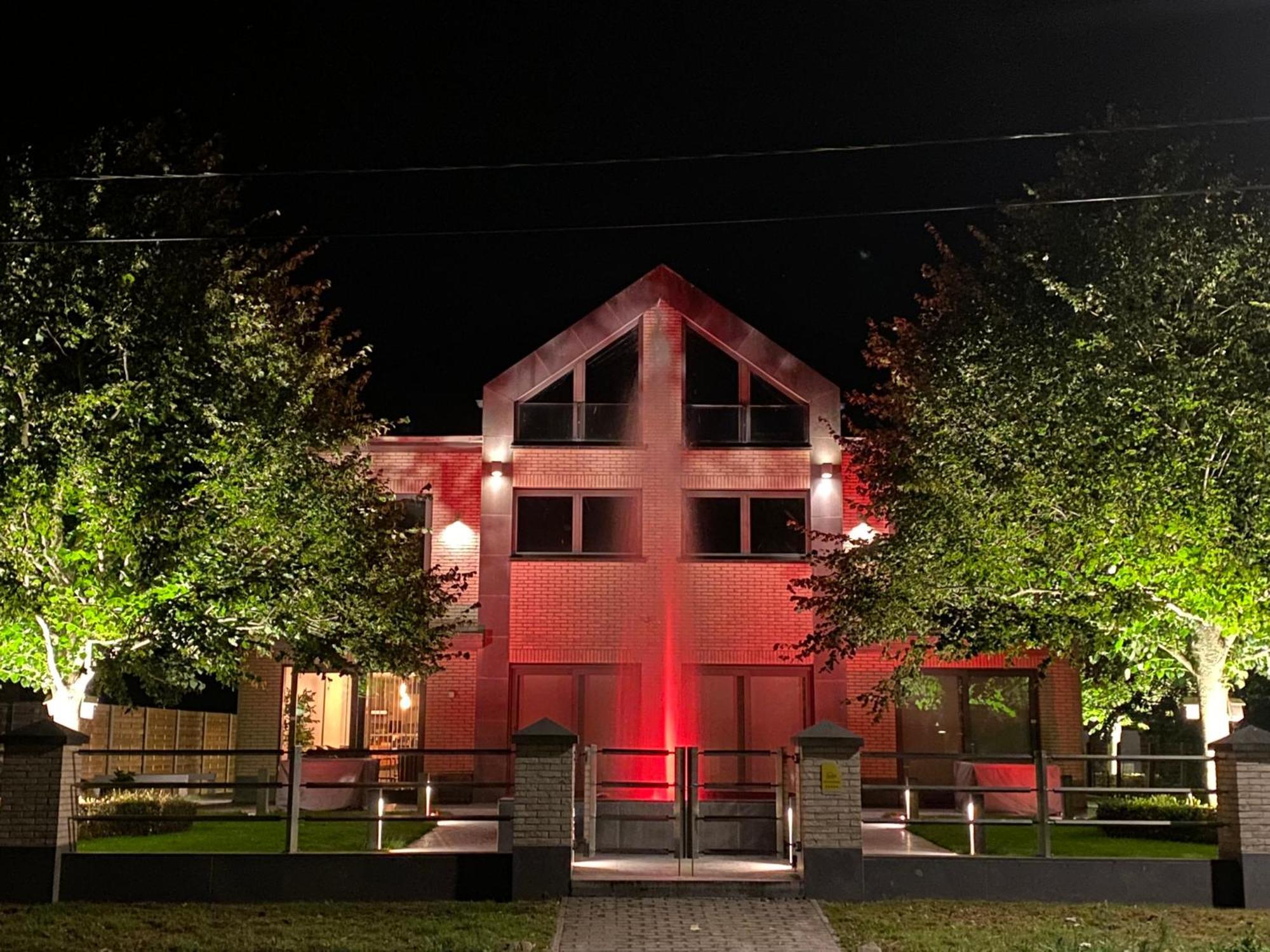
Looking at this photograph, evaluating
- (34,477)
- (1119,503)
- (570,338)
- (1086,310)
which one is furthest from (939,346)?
(34,477)

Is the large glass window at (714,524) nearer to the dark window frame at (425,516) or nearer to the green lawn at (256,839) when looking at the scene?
the dark window frame at (425,516)

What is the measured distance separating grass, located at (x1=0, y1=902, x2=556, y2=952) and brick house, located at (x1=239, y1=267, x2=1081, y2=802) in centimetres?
1091

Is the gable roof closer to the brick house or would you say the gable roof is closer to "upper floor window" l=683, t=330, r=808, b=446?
the brick house

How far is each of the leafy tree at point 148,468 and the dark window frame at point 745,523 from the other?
7254 mm

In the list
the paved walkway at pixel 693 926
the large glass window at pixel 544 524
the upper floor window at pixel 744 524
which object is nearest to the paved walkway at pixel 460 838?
the paved walkway at pixel 693 926

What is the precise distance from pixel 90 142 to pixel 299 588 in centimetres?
669

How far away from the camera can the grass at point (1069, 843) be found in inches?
627

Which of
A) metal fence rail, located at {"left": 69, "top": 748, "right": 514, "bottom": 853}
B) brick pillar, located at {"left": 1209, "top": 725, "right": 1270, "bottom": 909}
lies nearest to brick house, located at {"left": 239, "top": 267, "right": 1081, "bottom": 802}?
metal fence rail, located at {"left": 69, "top": 748, "right": 514, "bottom": 853}

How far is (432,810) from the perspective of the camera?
2167 centimetres

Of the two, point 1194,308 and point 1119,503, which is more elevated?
point 1194,308

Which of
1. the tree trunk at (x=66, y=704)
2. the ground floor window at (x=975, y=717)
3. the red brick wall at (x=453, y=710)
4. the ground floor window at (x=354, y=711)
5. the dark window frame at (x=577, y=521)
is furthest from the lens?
the ground floor window at (x=354, y=711)

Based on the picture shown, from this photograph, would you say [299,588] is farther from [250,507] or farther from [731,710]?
[731,710]

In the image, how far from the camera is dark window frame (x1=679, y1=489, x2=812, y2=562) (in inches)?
1005

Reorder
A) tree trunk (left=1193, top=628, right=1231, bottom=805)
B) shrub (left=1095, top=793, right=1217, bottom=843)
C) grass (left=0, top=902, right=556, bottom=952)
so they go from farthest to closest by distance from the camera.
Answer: tree trunk (left=1193, top=628, right=1231, bottom=805) < shrub (left=1095, top=793, right=1217, bottom=843) < grass (left=0, top=902, right=556, bottom=952)
